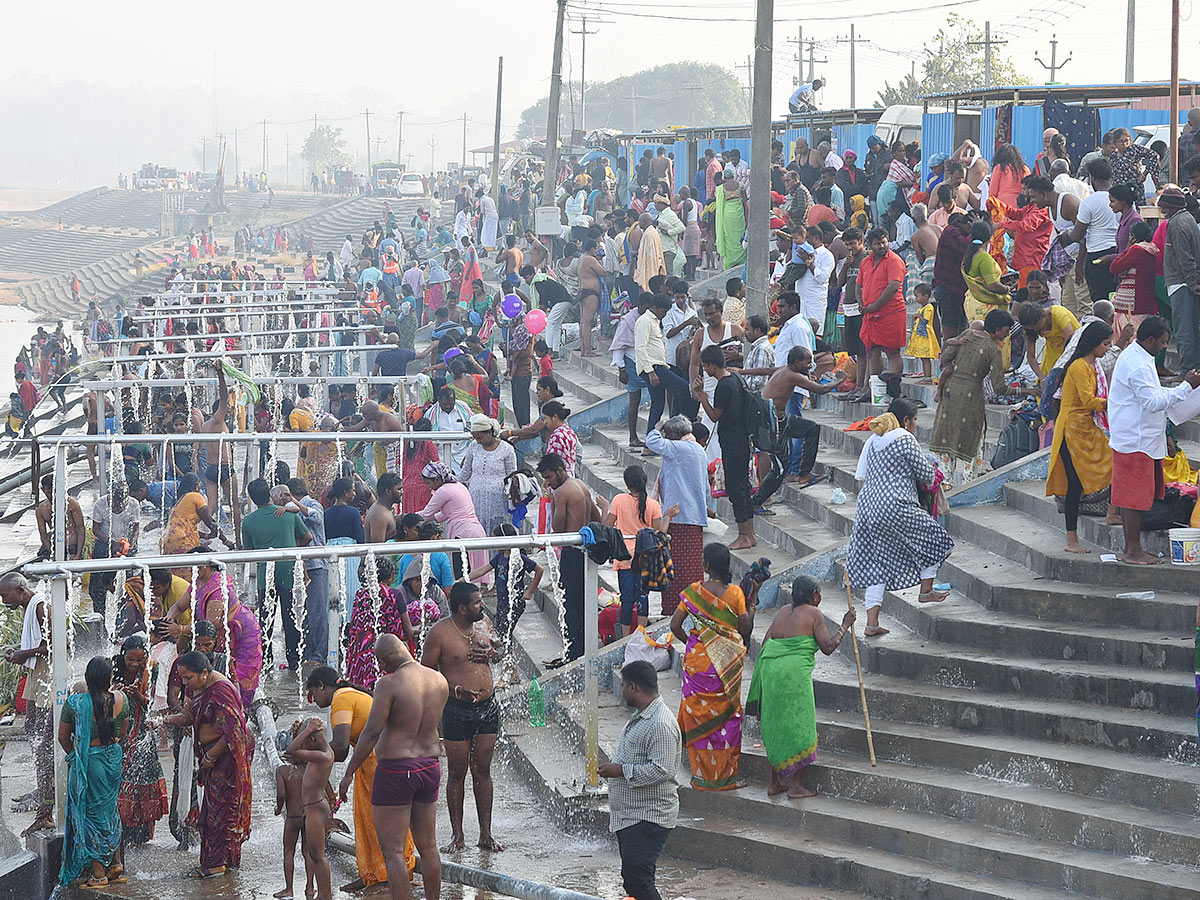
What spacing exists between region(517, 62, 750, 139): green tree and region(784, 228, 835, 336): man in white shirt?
3571 inches

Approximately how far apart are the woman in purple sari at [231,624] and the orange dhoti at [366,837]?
76.1 inches

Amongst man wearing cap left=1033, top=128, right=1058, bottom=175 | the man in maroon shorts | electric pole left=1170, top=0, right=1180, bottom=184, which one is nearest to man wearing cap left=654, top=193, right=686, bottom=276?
man wearing cap left=1033, top=128, right=1058, bottom=175

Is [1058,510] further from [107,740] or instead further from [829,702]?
[107,740]

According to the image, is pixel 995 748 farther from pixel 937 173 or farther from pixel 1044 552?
pixel 937 173

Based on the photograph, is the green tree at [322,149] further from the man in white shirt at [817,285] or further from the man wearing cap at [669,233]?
the man in white shirt at [817,285]

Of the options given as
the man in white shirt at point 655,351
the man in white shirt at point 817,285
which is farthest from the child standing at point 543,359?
the man in white shirt at point 817,285

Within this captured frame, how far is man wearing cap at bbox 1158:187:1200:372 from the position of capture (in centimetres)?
1079

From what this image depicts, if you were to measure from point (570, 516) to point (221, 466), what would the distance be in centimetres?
679

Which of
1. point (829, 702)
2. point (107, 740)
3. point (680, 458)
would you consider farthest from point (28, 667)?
point (829, 702)

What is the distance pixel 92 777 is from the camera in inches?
336

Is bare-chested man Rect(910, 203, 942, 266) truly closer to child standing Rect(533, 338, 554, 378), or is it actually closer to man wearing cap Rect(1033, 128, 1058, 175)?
man wearing cap Rect(1033, 128, 1058, 175)

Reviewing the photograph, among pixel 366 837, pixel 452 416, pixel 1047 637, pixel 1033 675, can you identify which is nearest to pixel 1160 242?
pixel 1047 637

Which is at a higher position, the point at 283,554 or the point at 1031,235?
the point at 1031,235

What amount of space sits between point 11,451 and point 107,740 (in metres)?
17.6
